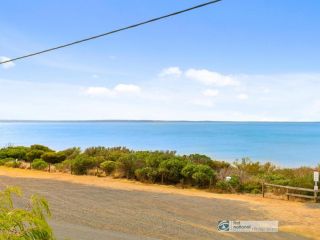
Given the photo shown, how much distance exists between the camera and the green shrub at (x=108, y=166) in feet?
98.3

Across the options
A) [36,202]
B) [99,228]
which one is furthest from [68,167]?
[36,202]

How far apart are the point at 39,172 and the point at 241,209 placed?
18564mm

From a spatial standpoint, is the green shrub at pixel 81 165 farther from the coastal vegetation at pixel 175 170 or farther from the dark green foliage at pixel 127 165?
the dark green foliage at pixel 127 165

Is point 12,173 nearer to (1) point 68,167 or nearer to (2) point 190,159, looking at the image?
(1) point 68,167

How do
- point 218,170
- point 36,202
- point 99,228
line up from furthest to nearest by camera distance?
point 218,170 < point 99,228 < point 36,202

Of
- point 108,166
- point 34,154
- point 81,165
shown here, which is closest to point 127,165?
point 108,166

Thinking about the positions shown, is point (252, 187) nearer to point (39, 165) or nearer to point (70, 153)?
point (39, 165)

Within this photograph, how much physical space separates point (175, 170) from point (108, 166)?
229 inches

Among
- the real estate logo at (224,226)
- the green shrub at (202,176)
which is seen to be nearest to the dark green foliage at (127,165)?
the green shrub at (202,176)

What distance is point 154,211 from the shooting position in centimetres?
1741

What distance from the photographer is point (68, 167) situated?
33.0 m

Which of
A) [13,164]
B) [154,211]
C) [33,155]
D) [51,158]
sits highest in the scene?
[33,155]

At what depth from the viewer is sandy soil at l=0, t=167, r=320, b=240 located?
1408 centimetres

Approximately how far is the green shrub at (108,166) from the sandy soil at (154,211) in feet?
13.3
